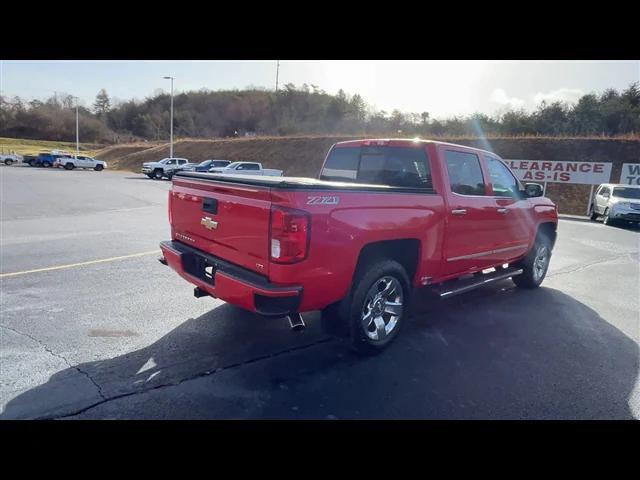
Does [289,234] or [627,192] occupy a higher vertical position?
[627,192]

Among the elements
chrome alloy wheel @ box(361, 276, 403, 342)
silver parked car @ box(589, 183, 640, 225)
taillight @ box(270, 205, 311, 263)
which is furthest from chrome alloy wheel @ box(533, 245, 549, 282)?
silver parked car @ box(589, 183, 640, 225)

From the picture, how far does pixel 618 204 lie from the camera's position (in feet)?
50.1

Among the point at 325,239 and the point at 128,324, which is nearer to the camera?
the point at 325,239

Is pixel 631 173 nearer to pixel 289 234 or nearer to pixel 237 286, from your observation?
pixel 289 234

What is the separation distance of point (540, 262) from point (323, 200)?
4915 millimetres

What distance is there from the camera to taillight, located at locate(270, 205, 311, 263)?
310cm

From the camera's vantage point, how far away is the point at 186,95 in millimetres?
108125

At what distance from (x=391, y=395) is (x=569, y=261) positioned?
7251 millimetres

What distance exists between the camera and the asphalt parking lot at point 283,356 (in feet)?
10.2

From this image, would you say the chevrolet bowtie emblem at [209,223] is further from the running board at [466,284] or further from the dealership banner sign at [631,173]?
the dealership banner sign at [631,173]

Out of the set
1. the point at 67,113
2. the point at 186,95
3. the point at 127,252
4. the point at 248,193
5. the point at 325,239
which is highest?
the point at 186,95

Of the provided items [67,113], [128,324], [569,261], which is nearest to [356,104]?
[67,113]

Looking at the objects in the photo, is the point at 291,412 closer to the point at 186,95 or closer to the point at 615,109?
the point at 615,109

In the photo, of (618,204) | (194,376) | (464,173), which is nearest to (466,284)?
(464,173)
